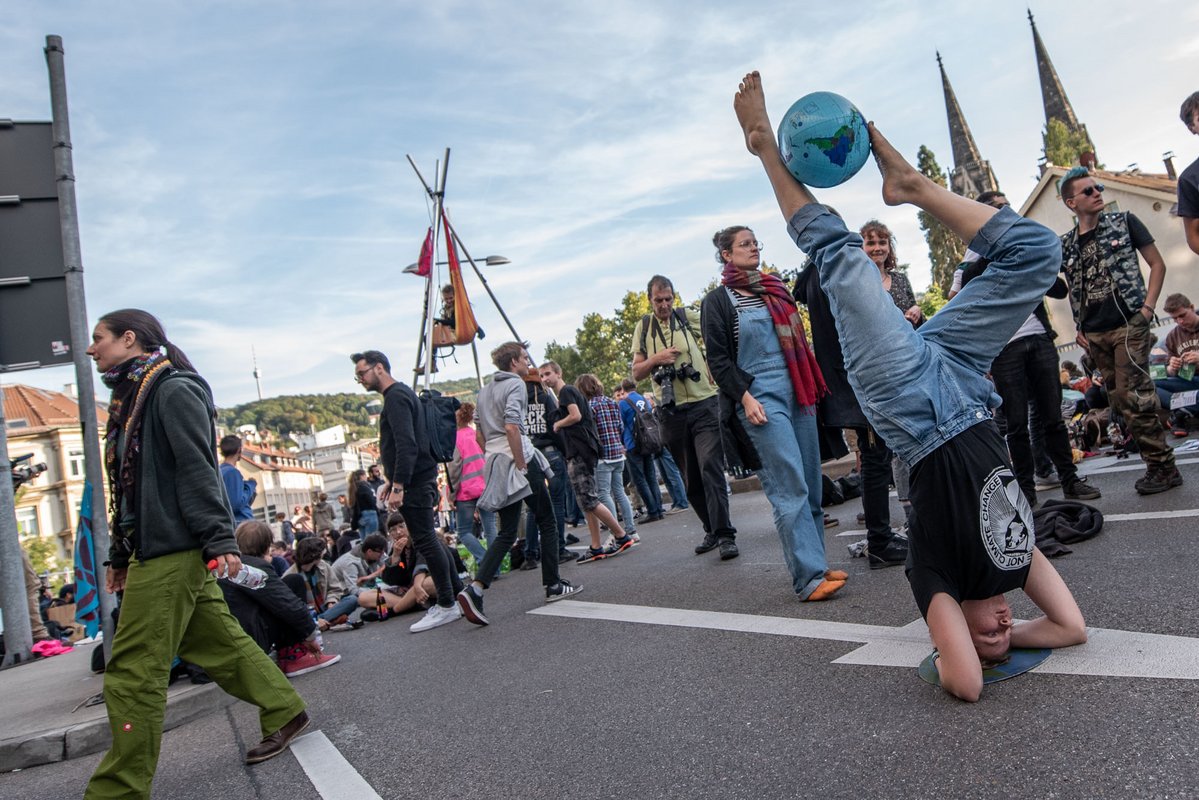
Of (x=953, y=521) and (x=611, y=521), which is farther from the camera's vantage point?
(x=611, y=521)

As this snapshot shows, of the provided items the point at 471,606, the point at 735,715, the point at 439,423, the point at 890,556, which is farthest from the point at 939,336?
the point at 439,423

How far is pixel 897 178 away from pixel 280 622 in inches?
196

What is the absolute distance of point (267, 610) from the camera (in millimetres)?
5887

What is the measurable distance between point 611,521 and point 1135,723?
6513 mm

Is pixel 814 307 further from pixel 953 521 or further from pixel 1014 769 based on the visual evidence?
pixel 1014 769

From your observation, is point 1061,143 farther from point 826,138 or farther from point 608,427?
point 826,138

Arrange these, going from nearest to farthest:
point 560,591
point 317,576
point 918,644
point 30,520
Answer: point 918,644, point 560,591, point 317,576, point 30,520

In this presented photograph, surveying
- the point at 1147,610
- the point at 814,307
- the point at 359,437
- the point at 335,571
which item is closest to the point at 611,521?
the point at 335,571

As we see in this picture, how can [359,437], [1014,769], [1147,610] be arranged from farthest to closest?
1. [359,437]
2. [1147,610]
3. [1014,769]

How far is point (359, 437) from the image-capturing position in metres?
180

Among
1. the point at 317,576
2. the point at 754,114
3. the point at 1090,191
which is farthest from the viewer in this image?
the point at 317,576

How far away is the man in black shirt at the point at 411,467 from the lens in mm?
6414

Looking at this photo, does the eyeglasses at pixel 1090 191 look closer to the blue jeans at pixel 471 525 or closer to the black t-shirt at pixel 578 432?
the black t-shirt at pixel 578 432

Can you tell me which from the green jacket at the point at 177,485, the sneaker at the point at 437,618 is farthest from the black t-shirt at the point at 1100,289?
the green jacket at the point at 177,485
